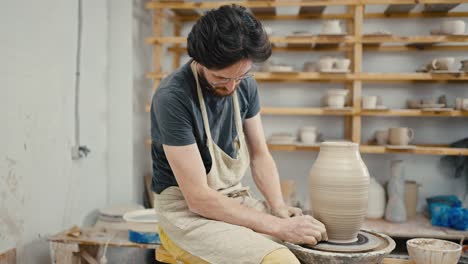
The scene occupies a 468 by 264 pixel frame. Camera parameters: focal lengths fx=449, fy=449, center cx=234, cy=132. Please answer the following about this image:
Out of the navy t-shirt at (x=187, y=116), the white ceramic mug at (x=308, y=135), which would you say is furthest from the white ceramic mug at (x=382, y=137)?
the navy t-shirt at (x=187, y=116)

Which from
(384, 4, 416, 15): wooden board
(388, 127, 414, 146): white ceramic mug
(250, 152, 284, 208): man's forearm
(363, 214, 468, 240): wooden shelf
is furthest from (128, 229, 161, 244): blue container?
(384, 4, 416, 15): wooden board

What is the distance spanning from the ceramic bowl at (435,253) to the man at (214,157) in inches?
16.7

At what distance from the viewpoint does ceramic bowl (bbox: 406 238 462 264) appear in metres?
1.76

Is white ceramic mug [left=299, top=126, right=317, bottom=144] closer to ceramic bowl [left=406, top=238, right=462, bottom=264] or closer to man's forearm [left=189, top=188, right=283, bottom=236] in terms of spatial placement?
ceramic bowl [left=406, top=238, right=462, bottom=264]

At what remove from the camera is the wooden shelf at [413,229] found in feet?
9.34

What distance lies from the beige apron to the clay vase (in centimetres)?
25

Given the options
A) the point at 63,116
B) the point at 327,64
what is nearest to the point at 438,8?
the point at 327,64

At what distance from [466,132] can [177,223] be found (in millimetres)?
2686

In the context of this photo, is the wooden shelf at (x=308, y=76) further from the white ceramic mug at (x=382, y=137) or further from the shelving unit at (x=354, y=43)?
the white ceramic mug at (x=382, y=137)

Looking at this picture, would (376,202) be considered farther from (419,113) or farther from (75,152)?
(75,152)

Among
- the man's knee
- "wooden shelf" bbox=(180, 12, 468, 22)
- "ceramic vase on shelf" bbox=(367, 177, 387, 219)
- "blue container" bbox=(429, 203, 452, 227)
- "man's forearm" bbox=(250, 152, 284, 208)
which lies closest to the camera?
the man's knee

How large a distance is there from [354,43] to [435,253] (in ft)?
5.86

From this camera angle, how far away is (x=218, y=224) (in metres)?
1.68

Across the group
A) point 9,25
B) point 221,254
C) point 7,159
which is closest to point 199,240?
point 221,254
